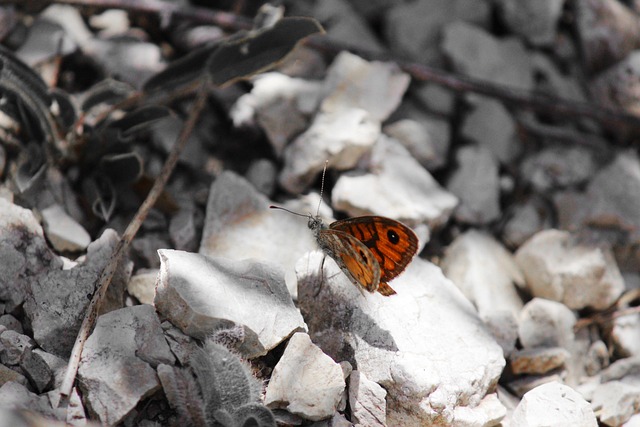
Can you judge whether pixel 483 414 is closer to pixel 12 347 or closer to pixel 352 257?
pixel 352 257

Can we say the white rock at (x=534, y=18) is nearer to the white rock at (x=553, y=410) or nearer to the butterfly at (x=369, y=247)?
the butterfly at (x=369, y=247)

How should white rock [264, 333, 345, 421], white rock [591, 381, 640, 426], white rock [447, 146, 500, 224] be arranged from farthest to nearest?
white rock [447, 146, 500, 224] → white rock [591, 381, 640, 426] → white rock [264, 333, 345, 421]

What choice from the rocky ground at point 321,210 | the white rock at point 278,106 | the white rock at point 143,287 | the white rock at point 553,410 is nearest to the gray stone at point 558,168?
the rocky ground at point 321,210

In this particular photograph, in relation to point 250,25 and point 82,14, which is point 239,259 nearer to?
point 250,25

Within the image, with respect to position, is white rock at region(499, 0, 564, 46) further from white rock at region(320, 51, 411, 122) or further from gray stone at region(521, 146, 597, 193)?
white rock at region(320, 51, 411, 122)

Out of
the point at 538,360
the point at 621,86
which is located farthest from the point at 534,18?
the point at 538,360

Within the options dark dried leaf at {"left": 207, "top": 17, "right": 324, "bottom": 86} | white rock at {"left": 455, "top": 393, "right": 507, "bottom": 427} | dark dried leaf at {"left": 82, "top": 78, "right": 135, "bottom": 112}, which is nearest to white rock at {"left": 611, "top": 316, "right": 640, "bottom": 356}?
white rock at {"left": 455, "top": 393, "right": 507, "bottom": 427}
